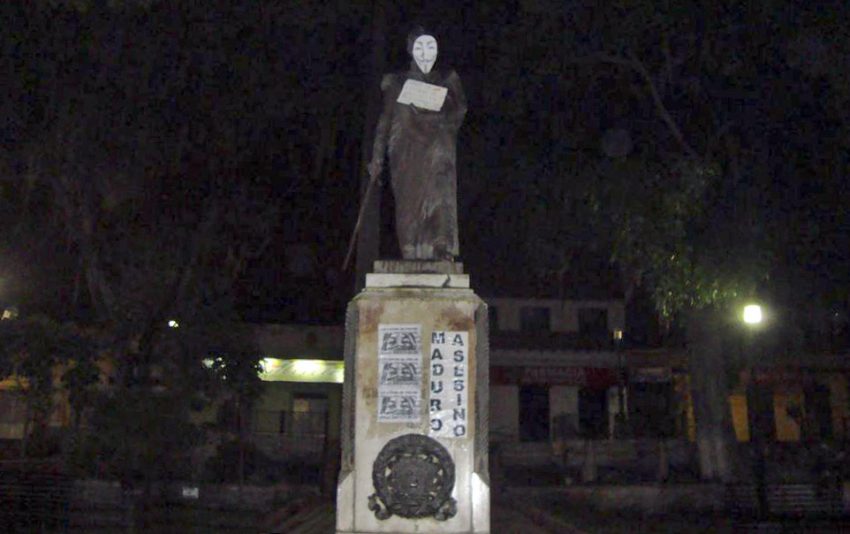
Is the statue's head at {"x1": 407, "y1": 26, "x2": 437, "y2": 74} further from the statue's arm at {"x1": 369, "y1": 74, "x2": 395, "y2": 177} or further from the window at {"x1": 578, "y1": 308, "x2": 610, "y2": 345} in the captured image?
the window at {"x1": 578, "y1": 308, "x2": 610, "y2": 345}

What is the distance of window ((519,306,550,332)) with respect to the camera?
109 ft

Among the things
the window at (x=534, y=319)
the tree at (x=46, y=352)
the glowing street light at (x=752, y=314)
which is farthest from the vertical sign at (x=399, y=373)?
the window at (x=534, y=319)

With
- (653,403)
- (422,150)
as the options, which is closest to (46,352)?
(422,150)

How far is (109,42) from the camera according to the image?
15391 mm

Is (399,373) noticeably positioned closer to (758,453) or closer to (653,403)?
(758,453)

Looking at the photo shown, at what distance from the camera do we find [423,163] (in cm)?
665

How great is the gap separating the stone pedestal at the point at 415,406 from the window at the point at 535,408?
27.4m

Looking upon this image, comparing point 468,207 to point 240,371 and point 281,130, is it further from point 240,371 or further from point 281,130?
point 240,371

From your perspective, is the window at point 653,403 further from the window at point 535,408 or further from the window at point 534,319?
the window at point 534,319

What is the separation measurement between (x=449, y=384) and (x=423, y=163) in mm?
1619

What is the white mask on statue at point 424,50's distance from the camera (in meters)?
6.66

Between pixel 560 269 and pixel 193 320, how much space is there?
7.31 metres

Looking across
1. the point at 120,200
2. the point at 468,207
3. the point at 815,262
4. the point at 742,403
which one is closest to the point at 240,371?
the point at 120,200

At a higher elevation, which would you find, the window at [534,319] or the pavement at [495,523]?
the window at [534,319]
